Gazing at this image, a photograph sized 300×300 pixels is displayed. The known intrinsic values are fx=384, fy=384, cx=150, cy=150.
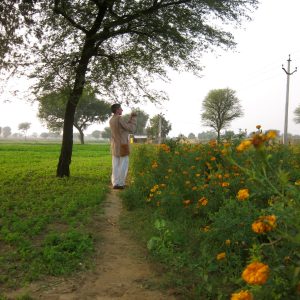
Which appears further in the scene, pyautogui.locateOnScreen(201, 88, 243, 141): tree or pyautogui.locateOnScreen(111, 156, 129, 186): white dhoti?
pyautogui.locateOnScreen(201, 88, 243, 141): tree

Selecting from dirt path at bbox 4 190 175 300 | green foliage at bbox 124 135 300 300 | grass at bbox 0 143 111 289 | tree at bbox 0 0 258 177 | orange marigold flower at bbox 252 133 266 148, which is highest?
tree at bbox 0 0 258 177

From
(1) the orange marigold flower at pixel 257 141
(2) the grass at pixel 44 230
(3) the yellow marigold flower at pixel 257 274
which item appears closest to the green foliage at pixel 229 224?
(1) the orange marigold flower at pixel 257 141

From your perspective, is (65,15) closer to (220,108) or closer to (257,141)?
(257,141)

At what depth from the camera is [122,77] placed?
1209cm

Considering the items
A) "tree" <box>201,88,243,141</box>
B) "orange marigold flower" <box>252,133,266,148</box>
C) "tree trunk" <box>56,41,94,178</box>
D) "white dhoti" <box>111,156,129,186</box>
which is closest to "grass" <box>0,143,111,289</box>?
"white dhoti" <box>111,156,129,186</box>

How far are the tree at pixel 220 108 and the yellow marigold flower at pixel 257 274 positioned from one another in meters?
70.0

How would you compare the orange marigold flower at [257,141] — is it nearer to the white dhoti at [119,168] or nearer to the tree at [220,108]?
the white dhoti at [119,168]

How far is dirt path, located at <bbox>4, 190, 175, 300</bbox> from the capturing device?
332 cm

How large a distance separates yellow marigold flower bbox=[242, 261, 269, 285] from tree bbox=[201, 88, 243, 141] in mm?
70042

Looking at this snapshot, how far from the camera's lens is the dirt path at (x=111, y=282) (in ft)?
10.9

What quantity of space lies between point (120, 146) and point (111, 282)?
19.6 feet

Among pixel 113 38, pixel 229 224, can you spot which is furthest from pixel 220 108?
pixel 229 224

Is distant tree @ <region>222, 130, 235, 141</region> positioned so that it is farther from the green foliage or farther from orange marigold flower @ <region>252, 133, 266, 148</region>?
orange marigold flower @ <region>252, 133, 266, 148</region>

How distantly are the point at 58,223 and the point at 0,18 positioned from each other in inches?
261
